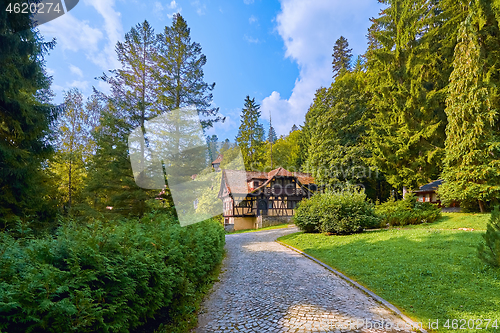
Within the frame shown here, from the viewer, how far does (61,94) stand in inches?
762

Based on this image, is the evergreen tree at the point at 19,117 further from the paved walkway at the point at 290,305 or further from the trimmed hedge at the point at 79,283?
the paved walkway at the point at 290,305

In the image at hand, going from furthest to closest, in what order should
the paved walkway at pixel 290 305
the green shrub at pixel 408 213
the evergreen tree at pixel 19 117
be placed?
the green shrub at pixel 408 213
the evergreen tree at pixel 19 117
the paved walkway at pixel 290 305

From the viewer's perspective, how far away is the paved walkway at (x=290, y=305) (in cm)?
377

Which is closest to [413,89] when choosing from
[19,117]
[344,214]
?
[344,214]

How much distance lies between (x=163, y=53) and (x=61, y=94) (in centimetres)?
1117

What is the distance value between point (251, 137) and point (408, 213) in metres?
27.2

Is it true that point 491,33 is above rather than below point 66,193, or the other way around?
above

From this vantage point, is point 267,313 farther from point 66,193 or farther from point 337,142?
point 337,142

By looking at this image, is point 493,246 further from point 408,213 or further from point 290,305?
point 408,213

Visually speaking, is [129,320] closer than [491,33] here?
Yes

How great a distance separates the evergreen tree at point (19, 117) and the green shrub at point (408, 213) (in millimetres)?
15863

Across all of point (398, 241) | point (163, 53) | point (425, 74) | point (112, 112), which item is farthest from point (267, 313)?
point (425, 74)

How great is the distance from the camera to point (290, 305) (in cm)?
455

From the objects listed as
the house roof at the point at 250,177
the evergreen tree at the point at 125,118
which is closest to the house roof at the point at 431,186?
the house roof at the point at 250,177
